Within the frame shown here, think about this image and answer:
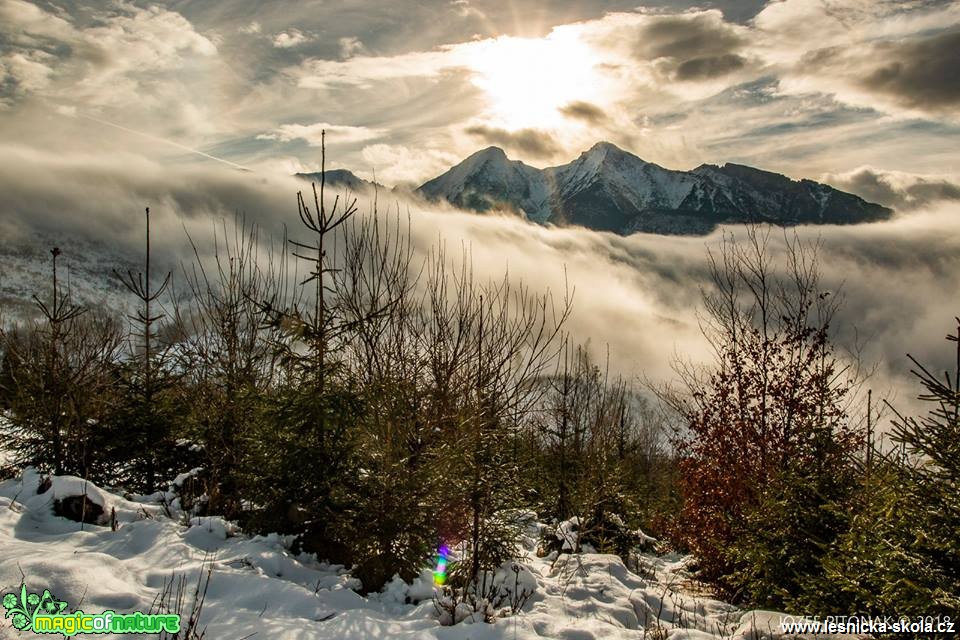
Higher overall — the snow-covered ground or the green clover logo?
the green clover logo

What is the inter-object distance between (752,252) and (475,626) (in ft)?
33.2

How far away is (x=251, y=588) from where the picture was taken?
15.5 feet

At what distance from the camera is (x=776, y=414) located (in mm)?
9969

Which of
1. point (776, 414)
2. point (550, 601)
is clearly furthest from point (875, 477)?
point (776, 414)
